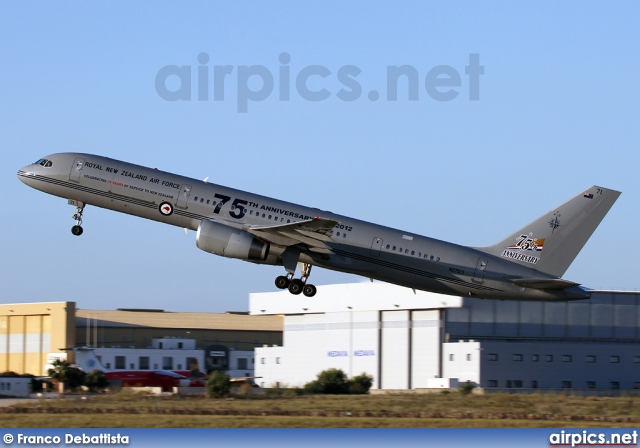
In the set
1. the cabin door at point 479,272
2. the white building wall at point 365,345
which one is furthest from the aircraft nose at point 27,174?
the white building wall at point 365,345

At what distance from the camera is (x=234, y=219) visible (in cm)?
5681

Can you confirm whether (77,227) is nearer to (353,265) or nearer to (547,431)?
(353,265)

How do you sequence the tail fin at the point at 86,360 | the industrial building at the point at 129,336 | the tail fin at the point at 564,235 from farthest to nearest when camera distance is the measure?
the industrial building at the point at 129,336 < the tail fin at the point at 86,360 < the tail fin at the point at 564,235

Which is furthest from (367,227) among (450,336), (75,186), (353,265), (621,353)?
(621,353)

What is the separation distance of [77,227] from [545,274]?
1028 inches

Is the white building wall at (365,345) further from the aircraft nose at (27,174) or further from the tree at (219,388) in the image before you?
the aircraft nose at (27,174)

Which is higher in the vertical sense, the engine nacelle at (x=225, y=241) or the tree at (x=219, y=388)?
the engine nacelle at (x=225, y=241)

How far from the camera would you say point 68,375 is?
89.8 m

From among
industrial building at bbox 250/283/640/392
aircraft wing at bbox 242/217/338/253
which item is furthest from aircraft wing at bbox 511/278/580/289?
industrial building at bbox 250/283/640/392

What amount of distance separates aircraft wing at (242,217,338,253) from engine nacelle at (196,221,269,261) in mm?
706

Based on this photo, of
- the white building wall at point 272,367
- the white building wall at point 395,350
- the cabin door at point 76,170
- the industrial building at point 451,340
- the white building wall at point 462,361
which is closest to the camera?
the cabin door at point 76,170

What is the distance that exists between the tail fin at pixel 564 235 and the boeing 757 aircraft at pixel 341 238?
5 cm

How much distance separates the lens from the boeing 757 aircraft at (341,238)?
55.9 meters

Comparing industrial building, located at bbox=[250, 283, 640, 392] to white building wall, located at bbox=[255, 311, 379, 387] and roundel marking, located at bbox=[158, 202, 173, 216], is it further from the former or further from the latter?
roundel marking, located at bbox=[158, 202, 173, 216]
